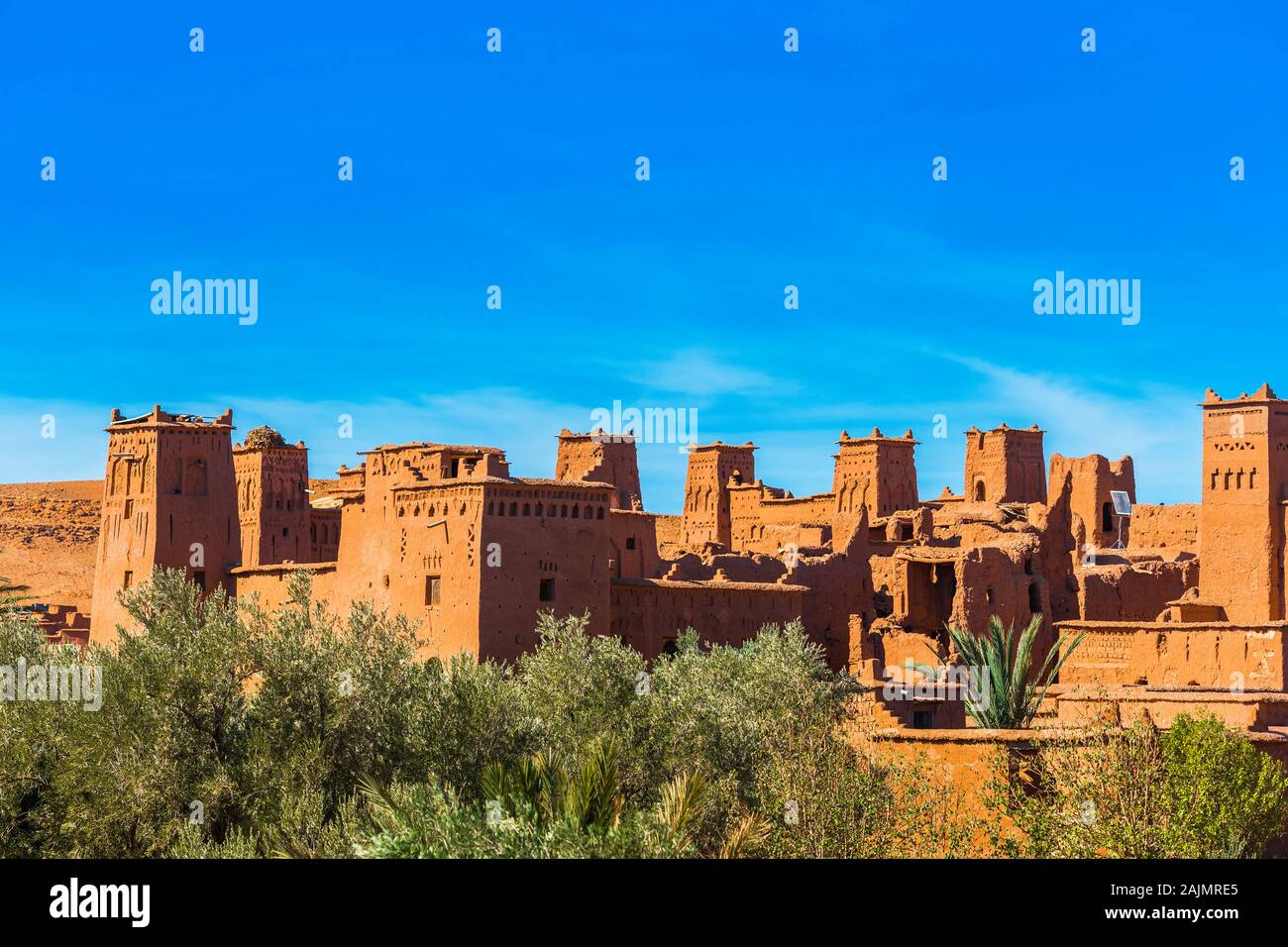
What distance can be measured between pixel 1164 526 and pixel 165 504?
41985mm

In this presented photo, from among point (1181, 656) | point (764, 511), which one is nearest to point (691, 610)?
point (1181, 656)

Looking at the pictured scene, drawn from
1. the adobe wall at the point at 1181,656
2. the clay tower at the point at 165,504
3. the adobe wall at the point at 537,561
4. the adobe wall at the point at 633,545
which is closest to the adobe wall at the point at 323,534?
the clay tower at the point at 165,504

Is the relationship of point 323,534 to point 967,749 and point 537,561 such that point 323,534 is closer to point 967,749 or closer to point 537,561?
point 537,561

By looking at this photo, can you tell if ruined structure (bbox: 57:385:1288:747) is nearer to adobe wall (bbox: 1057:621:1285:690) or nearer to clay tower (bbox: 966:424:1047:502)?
adobe wall (bbox: 1057:621:1285:690)

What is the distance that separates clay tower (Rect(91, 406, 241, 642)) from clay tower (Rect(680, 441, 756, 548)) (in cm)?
2866

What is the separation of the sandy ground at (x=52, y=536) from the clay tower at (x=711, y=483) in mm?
17263

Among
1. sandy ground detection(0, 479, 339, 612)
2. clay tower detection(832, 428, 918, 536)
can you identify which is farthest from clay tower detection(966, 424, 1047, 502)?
sandy ground detection(0, 479, 339, 612)

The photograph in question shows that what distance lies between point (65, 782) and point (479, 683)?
600cm

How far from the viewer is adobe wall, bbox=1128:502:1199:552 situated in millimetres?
72312

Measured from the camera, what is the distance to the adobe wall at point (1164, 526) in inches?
2847
